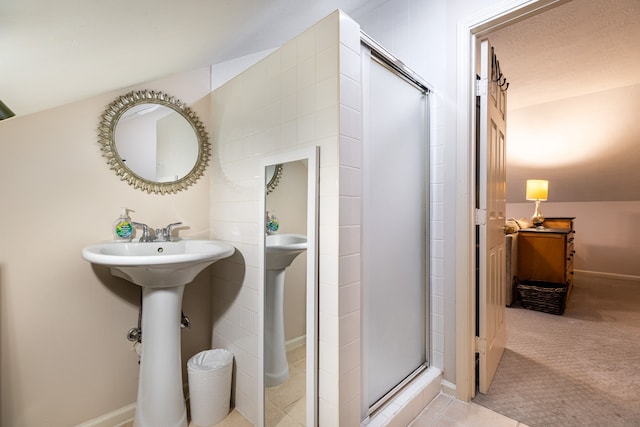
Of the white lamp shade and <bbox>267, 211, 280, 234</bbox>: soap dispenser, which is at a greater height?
the white lamp shade

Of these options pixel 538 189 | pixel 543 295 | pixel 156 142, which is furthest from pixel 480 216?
pixel 538 189

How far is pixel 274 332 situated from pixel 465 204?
1.19m

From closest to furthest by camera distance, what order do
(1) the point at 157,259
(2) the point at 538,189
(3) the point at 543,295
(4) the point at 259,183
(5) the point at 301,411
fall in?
(1) the point at 157,259, (5) the point at 301,411, (4) the point at 259,183, (3) the point at 543,295, (2) the point at 538,189

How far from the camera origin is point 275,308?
1.40 m

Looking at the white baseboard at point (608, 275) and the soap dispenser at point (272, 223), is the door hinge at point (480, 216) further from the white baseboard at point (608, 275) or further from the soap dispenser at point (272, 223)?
the white baseboard at point (608, 275)

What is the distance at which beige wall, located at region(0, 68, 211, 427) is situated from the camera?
4.18ft

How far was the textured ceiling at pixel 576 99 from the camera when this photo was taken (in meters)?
2.10

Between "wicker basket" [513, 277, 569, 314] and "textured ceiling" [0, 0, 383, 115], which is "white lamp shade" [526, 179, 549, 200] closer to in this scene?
"wicker basket" [513, 277, 569, 314]

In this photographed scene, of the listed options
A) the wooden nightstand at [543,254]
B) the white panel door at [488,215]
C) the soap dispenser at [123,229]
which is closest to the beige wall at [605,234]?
the wooden nightstand at [543,254]

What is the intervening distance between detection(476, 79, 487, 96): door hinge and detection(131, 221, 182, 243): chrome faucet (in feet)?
5.91

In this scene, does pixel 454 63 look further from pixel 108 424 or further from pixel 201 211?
pixel 108 424

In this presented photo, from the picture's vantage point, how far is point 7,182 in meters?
1.26

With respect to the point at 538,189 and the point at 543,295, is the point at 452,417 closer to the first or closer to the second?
the point at 543,295

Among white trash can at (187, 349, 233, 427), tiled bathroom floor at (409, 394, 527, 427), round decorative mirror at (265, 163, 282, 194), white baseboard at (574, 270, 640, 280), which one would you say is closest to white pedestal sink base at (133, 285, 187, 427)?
white trash can at (187, 349, 233, 427)
